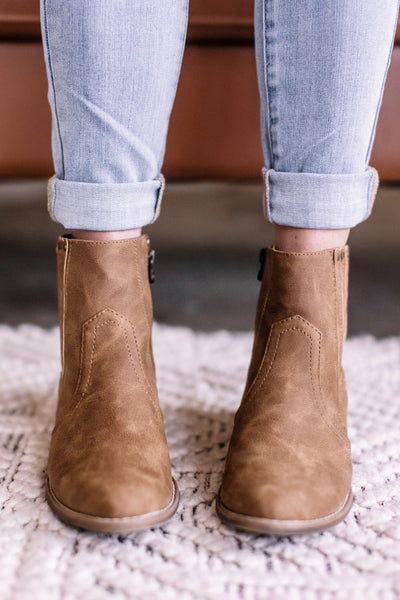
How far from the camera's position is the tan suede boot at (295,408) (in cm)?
42

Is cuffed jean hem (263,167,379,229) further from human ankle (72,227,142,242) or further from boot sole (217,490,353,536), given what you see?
boot sole (217,490,353,536)

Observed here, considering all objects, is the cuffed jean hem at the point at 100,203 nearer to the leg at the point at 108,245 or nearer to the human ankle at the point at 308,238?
the leg at the point at 108,245

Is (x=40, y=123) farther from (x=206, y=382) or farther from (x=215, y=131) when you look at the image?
(x=206, y=382)

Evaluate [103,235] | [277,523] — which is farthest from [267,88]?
[277,523]

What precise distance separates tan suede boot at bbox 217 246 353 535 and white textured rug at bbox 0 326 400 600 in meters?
0.02

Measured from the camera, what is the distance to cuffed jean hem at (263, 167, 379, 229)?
47 centimetres

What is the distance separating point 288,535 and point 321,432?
9 centimetres

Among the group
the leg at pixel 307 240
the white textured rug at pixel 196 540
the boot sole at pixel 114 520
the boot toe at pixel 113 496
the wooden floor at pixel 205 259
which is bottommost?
the wooden floor at pixel 205 259

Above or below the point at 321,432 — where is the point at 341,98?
above

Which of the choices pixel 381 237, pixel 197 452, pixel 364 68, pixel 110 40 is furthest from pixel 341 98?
pixel 381 237

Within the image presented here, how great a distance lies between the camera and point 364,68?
0.46 meters

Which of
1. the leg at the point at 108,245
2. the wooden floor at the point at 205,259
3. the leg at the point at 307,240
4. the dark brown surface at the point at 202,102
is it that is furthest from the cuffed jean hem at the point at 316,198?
the wooden floor at the point at 205,259

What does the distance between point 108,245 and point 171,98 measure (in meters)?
0.14

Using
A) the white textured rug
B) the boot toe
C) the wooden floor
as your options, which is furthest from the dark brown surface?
the boot toe
